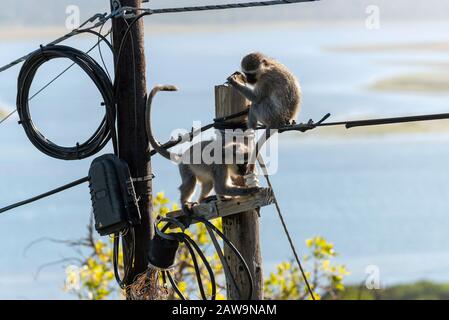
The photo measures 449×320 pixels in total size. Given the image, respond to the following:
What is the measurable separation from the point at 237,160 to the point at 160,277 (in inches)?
63.6

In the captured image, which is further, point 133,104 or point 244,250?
point 133,104

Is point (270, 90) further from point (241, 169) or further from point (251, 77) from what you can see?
point (241, 169)

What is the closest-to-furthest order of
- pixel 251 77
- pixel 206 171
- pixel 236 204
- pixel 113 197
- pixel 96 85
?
pixel 236 204
pixel 206 171
pixel 113 197
pixel 96 85
pixel 251 77

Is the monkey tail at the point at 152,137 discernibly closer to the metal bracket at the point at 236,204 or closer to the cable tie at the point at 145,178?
the cable tie at the point at 145,178

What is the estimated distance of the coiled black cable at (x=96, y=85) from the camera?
27.6 ft

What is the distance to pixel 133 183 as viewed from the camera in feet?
27.7

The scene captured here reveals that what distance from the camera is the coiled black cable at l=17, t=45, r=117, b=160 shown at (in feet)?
27.6

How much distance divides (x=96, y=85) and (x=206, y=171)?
144 cm

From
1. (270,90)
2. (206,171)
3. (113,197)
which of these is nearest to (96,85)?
(113,197)

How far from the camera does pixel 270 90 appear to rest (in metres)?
8.83

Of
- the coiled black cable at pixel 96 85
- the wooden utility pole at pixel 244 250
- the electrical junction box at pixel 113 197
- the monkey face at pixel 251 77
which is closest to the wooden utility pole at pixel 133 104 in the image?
the coiled black cable at pixel 96 85

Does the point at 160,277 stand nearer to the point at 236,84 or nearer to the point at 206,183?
the point at 206,183

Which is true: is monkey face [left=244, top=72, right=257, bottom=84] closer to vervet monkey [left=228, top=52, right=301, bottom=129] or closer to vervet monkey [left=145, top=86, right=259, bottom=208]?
vervet monkey [left=228, top=52, right=301, bottom=129]
